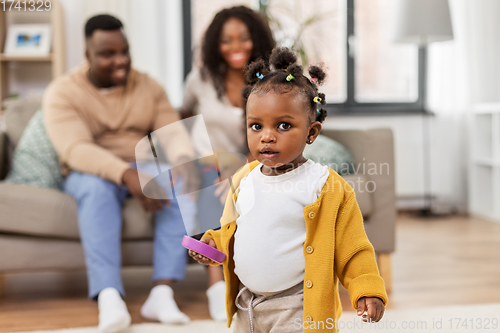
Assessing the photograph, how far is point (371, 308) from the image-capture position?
0.65 meters

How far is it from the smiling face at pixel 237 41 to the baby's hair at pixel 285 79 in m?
0.78

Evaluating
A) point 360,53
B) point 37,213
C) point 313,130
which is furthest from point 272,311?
point 360,53

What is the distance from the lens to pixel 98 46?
1.48 metres

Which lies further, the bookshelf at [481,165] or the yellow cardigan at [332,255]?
the bookshelf at [481,165]

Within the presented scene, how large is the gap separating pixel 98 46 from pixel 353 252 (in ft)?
3.79

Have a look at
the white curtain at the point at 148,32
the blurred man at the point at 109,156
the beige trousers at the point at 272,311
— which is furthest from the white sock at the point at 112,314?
the white curtain at the point at 148,32

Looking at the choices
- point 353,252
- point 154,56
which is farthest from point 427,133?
point 353,252

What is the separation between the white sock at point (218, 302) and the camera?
1.25 metres

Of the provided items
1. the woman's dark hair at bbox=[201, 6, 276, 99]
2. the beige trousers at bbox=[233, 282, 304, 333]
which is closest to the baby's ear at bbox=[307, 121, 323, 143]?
the beige trousers at bbox=[233, 282, 304, 333]

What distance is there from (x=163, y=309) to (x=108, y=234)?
273 mm

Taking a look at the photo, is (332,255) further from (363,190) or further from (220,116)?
(220,116)

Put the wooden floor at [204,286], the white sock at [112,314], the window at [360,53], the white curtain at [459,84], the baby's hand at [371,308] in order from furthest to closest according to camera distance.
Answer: the window at [360,53], the white curtain at [459,84], the wooden floor at [204,286], the white sock at [112,314], the baby's hand at [371,308]

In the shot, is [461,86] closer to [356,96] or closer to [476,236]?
[356,96]

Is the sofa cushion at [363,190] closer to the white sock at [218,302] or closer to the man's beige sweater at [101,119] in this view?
the white sock at [218,302]
